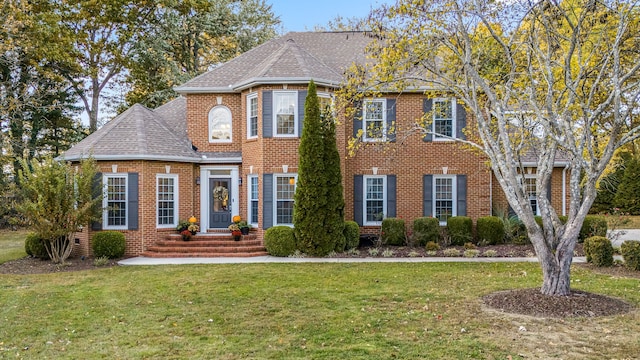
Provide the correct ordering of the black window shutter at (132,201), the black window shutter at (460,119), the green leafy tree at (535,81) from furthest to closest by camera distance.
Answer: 1. the black window shutter at (460,119)
2. the black window shutter at (132,201)
3. the green leafy tree at (535,81)

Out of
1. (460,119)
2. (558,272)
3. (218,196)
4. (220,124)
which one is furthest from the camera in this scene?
(220,124)

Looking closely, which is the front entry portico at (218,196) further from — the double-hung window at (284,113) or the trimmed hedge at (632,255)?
the trimmed hedge at (632,255)

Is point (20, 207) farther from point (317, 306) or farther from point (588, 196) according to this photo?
point (588, 196)

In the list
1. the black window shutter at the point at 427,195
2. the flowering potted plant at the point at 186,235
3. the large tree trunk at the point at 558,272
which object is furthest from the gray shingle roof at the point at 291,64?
the large tree trunk at the point at 558,272

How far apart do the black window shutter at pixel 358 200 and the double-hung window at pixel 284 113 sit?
2824 millimetres

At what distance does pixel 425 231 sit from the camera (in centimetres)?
1570

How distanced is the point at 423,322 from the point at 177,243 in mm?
10314

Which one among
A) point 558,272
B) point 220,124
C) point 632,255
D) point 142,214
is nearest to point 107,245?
point 142,214

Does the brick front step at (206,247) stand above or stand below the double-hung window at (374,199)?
below

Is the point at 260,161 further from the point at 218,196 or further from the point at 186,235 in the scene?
the point at 186,235

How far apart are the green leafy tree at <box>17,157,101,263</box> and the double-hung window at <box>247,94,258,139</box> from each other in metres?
4.97

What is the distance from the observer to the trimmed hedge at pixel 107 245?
14523 mm

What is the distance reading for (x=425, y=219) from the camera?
52.0 feet

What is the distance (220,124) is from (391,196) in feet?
21.7
